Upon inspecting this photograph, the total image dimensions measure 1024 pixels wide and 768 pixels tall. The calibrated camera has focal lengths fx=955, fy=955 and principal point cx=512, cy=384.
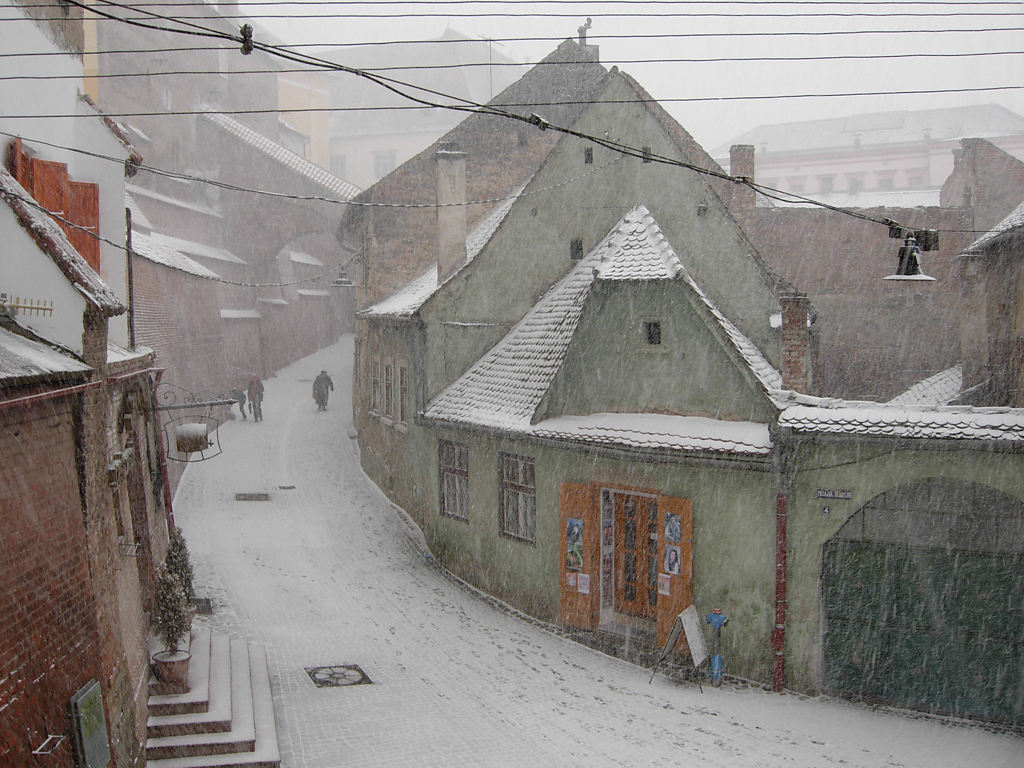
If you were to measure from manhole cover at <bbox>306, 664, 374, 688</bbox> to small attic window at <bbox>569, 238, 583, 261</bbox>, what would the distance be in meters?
9.26

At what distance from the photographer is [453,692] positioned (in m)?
12.9

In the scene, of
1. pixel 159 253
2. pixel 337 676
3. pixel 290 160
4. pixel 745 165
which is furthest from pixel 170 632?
pixel 290 160

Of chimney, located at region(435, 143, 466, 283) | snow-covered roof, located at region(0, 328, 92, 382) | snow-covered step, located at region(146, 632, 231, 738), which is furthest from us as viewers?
chimney, located at region(435, 143, 466, 283)

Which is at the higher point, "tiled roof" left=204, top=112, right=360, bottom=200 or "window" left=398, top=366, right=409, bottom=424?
"tiled roof" left=204, top=112, right=360, bottom=200

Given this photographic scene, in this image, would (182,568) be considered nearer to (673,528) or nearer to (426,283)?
(673,528)

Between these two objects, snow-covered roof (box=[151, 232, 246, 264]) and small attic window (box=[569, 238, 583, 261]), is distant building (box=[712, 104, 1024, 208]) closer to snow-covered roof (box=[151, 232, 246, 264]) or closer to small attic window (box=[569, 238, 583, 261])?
snow-covered roof (box=[151, 232, 246, 264])

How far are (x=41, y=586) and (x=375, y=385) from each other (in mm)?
18548

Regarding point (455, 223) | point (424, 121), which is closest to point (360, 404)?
point (455, 223)

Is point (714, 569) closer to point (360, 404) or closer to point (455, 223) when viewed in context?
point (455, 223)

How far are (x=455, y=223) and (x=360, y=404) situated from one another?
964cm

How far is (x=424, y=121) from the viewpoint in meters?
66.2

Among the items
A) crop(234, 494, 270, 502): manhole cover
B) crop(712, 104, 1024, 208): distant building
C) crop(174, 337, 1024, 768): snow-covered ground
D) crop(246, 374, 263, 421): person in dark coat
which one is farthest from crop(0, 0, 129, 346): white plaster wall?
crop(712, 104, 1024, 208): distant building

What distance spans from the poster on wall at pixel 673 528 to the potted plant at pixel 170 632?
6801 millimetres

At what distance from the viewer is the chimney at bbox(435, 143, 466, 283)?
66.8 ft
